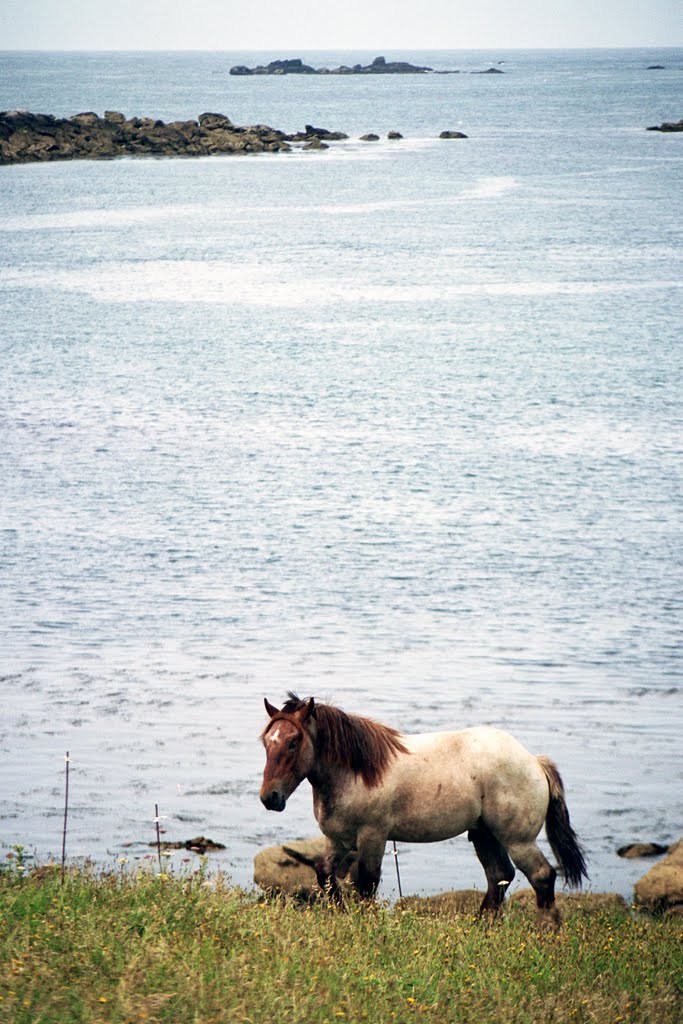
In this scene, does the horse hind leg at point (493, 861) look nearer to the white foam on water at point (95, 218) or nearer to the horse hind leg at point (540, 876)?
the horse hind leg at point (540, 876)

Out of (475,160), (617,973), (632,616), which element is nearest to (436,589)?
(632,616)

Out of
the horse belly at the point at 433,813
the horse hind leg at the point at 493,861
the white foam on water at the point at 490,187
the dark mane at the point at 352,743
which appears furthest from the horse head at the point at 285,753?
the white foam on water at the point at 490,187

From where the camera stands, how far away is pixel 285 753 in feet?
35.7

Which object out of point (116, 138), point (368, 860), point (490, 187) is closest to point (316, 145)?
point (116, 138)

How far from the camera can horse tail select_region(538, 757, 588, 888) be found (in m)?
11.7

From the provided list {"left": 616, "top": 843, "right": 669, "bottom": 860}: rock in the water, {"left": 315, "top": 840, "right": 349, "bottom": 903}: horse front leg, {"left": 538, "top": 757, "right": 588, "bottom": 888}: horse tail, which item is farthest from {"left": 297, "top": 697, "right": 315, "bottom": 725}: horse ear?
{"left": 616, "top": 843, "right": 669, "bottom": 860}: rock in the water

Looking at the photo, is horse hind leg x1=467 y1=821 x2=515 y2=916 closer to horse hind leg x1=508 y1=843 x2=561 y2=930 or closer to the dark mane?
horse hind leg x1=508 y1=843 x2=561 y2=930

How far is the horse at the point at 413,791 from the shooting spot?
36.6 ft

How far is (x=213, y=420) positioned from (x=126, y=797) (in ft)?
77.5

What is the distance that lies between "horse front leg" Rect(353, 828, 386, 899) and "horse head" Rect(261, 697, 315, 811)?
0.85m

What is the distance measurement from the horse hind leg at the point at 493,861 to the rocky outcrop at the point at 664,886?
2.04m

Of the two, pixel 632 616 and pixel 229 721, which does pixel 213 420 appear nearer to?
pixel 632 616

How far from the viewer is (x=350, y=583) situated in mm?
24766

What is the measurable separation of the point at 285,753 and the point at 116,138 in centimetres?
13707
